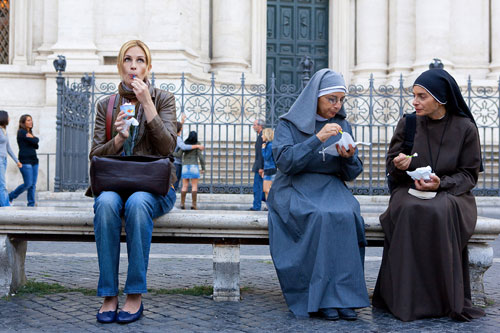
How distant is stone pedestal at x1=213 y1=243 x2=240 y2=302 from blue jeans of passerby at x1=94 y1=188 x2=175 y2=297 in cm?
61

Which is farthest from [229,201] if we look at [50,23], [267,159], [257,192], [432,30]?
[432,30]

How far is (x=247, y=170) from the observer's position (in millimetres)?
13414

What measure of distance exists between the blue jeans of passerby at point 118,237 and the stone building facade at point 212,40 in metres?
10.7

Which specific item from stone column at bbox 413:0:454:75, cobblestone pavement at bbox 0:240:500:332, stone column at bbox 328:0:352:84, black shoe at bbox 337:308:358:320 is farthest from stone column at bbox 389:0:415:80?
black shoe at bbox 337:308:358:320

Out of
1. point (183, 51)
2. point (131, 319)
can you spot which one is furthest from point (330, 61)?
point (131, 319)

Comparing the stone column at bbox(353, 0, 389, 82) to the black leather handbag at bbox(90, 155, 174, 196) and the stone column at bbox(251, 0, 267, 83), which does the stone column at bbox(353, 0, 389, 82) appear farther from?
the black leather handbag at bbox(90, 155, 174, 196)

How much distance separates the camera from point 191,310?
176 inches

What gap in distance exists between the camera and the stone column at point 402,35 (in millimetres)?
17031

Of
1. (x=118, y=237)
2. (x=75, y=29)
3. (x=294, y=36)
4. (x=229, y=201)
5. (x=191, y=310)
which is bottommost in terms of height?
(x=191, y=310)

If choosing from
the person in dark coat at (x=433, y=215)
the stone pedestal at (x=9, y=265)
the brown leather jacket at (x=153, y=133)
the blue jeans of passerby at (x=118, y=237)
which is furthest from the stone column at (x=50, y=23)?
the person in dark coat at (x=433, y=215)

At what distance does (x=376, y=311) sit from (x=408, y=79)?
12.7 metres

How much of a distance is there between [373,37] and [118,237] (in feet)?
Result: 47.1

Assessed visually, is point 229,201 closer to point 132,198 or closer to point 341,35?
point 341,35

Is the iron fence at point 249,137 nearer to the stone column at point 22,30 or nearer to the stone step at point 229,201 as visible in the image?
the stone step at point 229,201
